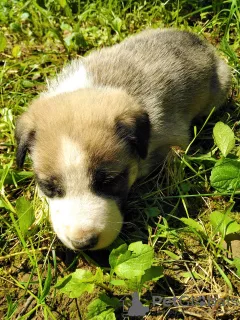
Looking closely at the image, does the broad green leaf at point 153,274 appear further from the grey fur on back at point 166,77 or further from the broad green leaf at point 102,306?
the grey fur on back at point 166,77

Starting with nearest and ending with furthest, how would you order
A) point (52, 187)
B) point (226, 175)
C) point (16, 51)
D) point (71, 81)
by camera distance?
point (52, 187), point (226, 175), point (71, 81), point (16, 51)

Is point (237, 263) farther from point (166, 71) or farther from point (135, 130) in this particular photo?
point (166, 71)

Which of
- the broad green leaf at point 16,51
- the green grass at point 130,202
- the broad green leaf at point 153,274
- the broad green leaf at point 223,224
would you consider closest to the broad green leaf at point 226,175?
the green grass at point 130,202

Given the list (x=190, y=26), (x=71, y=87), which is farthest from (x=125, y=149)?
(x=190, y=26)

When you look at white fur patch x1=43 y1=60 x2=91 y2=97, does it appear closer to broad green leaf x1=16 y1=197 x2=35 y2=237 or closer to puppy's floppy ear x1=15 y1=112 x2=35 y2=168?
puppy's floppy ear x1=15 y1=112 x2=35 y2=168

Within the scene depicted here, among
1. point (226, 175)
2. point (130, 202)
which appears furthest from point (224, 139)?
point (130, 202)

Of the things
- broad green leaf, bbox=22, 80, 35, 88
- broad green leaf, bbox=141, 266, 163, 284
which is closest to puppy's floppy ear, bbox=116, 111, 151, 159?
broad green leaf, bbox=141, 266, 163, 284
